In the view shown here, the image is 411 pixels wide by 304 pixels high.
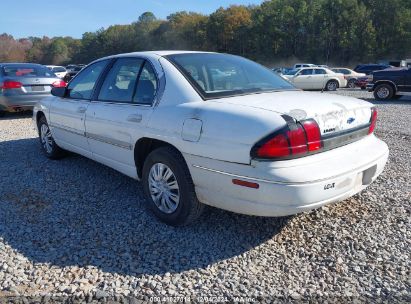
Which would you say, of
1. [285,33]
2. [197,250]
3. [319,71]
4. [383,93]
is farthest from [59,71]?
[285,33]

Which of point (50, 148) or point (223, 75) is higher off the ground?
point (223, 75)

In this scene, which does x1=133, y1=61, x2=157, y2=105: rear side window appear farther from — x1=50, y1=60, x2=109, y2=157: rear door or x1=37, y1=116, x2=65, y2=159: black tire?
x1=37, y1=116, x2=65, y2=159: black tire

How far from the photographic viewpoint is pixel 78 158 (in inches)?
221

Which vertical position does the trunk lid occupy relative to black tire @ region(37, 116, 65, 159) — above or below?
above

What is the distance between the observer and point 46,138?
5.62 m

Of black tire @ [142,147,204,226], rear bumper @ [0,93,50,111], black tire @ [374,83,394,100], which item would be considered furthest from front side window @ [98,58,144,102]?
black tire @ [374,83,394,100]

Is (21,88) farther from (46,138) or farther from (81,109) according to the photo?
(81,109)

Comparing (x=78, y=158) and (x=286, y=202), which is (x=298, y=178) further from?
(x=78, y=158)

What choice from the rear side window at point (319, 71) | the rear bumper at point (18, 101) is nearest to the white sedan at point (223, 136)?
the rear bumper at point (18, 101)

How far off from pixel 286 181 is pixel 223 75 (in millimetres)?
1399

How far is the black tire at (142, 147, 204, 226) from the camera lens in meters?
3.09

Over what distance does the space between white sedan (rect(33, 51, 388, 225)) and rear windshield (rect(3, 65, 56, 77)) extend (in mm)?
6487

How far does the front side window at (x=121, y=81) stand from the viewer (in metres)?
3.75

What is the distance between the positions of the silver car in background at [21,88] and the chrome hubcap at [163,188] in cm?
722
